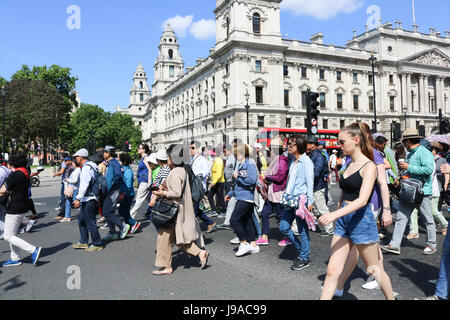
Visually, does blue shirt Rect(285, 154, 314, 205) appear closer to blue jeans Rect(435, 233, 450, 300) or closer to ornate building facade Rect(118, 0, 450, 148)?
blue jeans Rect(435, 233, 450, 300)

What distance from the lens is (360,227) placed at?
3268 mm

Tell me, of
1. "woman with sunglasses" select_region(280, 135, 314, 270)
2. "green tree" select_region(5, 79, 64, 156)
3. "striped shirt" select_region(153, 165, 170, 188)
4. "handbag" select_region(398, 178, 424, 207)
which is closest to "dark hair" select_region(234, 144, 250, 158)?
"woman with sunglasses" select_region(280, 135, 314, 270)

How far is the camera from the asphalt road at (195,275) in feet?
13.3

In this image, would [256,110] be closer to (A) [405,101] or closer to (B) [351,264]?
(A) [405,101]

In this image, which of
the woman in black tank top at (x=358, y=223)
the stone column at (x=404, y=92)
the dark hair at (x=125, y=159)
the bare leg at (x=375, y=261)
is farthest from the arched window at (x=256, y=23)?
the bare leg at (x=375, y=261)

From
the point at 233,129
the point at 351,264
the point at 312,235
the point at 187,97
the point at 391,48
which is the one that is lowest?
the point at 312,235

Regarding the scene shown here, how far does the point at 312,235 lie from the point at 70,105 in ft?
186

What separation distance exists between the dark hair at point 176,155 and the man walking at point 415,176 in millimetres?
3426

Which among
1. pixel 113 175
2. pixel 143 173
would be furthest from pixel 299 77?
pixel 113 175

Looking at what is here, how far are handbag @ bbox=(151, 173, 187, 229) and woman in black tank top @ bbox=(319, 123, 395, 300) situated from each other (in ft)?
7.72

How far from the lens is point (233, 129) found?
144ft

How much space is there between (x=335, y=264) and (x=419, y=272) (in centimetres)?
223
